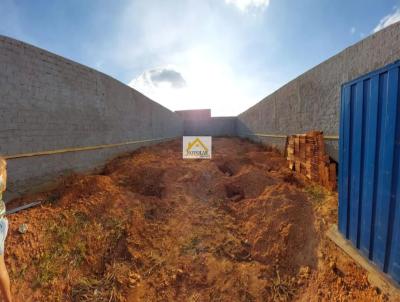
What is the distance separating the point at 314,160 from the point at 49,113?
616 cm

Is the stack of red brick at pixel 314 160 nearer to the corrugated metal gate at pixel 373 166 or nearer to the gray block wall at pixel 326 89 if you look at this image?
the gray block wall at pixel 326 89

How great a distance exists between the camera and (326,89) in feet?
16.0

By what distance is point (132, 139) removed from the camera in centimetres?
766

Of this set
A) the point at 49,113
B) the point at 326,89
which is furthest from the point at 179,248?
the point at 326,89

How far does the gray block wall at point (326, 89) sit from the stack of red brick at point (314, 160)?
0.35m

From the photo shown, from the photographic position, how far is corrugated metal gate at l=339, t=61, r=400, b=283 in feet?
5.40

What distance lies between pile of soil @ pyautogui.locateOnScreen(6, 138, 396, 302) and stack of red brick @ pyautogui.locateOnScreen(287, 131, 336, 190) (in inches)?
16.4

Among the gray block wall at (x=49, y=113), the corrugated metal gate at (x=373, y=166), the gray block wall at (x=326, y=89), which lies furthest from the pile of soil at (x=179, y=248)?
the gray block wall at (x=326, y=89)

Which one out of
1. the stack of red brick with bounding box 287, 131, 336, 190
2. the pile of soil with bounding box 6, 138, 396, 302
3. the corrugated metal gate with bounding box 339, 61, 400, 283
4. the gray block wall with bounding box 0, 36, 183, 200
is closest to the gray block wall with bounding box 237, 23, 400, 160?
the stack of red brick with bounding box 287, 131, 336, 190

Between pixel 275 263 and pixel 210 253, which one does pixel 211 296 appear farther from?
pixel 275 263

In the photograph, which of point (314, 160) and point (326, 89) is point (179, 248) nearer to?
point (314, 160)

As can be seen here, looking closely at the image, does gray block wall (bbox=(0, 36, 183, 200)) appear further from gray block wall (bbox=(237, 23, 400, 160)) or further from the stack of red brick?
gray block wall (bbox=(237, 23, 400, 160))

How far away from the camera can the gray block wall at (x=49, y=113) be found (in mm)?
3262

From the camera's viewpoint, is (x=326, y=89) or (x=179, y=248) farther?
(x=326, y=89)
